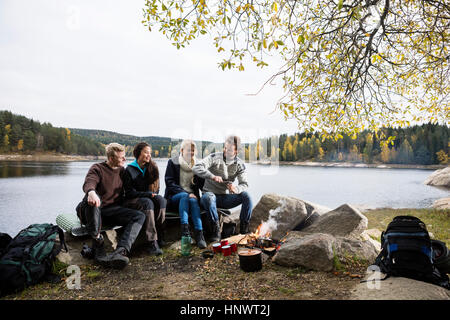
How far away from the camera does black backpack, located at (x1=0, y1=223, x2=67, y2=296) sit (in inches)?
130

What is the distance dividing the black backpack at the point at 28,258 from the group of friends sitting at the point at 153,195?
0.51 metres

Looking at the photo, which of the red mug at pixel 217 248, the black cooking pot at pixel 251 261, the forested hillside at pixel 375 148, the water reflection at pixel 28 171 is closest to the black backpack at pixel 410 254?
the black cooking pot at pixel 251 261

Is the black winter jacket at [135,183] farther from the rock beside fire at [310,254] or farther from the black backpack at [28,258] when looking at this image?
the rock beside fire at [310,254]

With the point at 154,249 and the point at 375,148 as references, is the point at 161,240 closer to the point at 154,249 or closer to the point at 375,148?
the point at 154,249

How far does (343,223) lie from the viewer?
519 centimetres

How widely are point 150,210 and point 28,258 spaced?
1.67 metres

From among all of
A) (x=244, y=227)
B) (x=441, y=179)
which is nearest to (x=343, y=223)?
(x=244, y=227)

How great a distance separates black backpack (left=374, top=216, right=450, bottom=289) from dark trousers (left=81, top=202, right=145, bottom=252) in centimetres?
332

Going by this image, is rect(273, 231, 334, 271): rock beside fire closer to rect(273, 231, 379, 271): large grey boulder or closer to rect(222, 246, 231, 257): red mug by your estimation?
rect(273, 231, 379, 271): large grey boulder

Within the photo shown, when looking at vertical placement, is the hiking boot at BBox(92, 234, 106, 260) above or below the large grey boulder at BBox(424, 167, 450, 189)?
above

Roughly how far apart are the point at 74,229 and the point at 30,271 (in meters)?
0.95

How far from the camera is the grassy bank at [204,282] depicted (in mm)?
3081

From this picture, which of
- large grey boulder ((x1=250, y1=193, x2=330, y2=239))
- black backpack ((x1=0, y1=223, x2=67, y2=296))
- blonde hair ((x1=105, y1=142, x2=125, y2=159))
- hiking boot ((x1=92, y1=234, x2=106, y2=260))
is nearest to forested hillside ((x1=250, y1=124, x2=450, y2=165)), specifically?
large grey boulder ((x1=250, y1=193, x2=330, y2=239))
